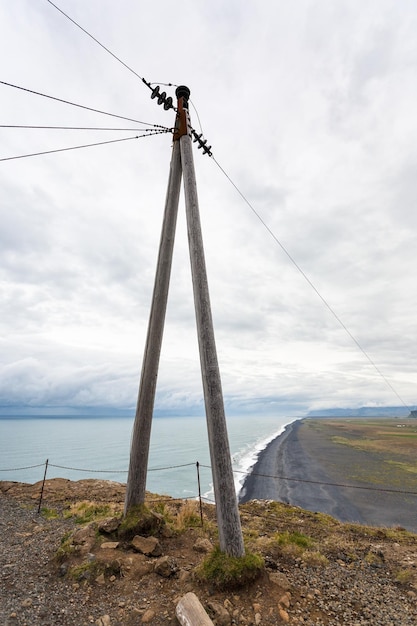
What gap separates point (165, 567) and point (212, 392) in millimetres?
3385

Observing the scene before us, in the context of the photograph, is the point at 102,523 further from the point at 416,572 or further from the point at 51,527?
the point at 416,572

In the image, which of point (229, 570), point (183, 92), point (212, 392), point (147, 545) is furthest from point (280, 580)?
point (183, 92)

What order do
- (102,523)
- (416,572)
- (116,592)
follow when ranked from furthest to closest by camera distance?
(102,523), (416,572), (116,592)

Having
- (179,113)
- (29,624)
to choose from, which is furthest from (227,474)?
(179,113)

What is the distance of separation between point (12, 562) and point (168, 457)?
55.7 meters

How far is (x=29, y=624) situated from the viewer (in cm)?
475

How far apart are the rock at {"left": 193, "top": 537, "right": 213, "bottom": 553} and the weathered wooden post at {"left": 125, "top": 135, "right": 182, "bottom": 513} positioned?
1675 millimetres

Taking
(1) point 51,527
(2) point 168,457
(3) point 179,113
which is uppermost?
(3) point 179,113

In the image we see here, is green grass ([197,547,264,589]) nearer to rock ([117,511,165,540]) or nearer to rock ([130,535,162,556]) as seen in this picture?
rock ([130,535,162,556])

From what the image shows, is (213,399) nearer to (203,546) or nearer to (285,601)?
(285,601)

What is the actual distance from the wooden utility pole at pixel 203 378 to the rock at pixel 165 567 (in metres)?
1.14

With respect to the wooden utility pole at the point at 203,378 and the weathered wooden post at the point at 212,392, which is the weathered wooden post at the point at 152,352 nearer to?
the wooden utility pole at the point at 203,378

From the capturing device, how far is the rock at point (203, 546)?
22.7 ft

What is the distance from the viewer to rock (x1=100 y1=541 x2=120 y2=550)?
22.2 feet
